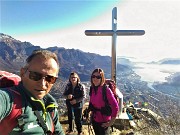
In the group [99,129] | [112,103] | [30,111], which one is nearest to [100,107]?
[112,103]

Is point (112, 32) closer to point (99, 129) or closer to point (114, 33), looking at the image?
point (114, 33)

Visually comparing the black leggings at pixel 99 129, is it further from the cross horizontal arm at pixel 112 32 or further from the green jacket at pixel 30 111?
the cross horizontal arm at pixel 112 32

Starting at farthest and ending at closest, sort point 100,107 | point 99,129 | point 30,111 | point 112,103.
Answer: point 99,129 < point 100,107 < point 112,103 < point 30,111

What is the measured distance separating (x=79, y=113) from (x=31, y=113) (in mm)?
5602

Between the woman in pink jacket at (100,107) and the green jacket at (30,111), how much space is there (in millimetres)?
2758

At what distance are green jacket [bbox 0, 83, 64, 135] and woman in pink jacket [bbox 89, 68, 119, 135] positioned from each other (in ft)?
9.05

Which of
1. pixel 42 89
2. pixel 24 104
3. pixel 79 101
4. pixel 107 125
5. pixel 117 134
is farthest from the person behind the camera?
pixel 117 134

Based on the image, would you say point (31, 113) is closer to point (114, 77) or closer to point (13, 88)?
point (13, 88)

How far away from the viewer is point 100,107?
4.73m

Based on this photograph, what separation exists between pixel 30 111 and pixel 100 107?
3.26 m

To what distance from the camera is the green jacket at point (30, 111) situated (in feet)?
4.54

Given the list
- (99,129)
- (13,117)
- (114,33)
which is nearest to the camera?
(13,117)

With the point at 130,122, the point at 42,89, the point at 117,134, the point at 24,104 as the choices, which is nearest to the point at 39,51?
the point at 42,89

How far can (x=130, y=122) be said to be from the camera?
896 centimetres
